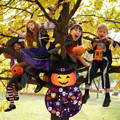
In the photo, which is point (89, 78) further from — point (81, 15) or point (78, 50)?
point (81, 15)

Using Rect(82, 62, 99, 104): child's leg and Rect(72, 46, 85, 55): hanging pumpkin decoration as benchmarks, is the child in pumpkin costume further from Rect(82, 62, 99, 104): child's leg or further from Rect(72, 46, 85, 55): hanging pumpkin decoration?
Rect(72, 46, 85, 55): hanging pumpkin decoration

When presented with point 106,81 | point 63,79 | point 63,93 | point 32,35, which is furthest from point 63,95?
point 32,35

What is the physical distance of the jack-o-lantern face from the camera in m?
4.70

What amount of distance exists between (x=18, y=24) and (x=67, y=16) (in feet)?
9.10

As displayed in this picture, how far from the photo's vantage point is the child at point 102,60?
15.6ft

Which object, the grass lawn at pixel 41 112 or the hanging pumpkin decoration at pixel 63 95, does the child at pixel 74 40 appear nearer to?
the hanging pumpkin decoration at pixel 63 95

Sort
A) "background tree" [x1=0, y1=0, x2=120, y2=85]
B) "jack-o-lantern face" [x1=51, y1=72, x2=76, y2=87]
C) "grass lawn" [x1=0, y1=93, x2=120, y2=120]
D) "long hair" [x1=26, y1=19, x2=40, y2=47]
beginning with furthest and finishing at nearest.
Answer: "grass lawn" [x1=0, y1=93, x2=120, y2=120] → "background tree" [x1=0, y1=0, x2=120, y2=85] → "long hair" [x1=26, y1=19, x2=40, y2=47] → "jack-o-lantern face" [x1=51, y1=72, x2=76, y2=87]

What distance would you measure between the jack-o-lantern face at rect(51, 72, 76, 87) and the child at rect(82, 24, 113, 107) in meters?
0.26

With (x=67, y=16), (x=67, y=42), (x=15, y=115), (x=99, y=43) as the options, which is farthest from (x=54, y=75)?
(x=15, y=115)

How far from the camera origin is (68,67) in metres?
4.73

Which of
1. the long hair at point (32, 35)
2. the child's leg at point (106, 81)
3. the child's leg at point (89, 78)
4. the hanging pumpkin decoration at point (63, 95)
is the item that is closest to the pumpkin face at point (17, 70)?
the long hair at point (32, 35)

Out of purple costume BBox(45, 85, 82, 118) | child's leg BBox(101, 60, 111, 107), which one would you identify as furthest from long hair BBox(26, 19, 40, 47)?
child's leg BBox(101, 60, 111, 107)

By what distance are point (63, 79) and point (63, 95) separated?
0.87 ft

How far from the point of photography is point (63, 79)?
185 inches
